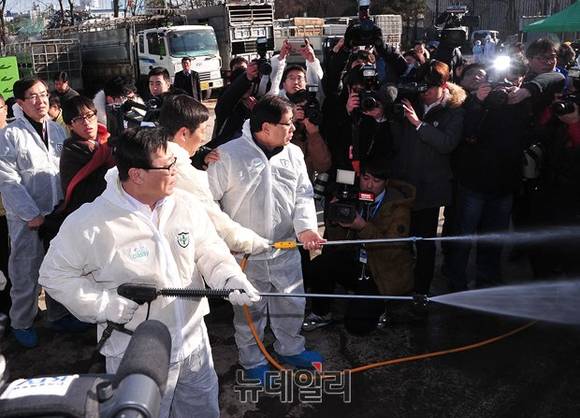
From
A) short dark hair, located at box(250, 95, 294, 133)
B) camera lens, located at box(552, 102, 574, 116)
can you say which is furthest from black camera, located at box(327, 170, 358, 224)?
camera lens, located at box(552, 102, 574, 116)

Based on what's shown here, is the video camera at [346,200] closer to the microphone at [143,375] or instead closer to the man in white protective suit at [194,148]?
the man in white protective suit at [194,148]

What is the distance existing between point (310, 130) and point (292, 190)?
921mm

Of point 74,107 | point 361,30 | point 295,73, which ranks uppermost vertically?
point 361,30

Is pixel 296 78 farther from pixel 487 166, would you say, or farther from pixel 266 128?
pixel 487 166

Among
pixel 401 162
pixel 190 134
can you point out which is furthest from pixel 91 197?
pixel 401 162

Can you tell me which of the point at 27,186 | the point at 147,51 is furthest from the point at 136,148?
the point at 147,51

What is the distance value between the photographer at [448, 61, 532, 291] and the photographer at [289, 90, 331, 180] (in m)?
1.19

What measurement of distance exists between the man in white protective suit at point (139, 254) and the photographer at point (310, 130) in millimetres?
2042

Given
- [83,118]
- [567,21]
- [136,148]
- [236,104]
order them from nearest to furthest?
[136,148], [83,118], [236,104], [567,21]

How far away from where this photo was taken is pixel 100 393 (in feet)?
4.28

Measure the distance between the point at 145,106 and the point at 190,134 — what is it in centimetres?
246

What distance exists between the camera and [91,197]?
4.00m

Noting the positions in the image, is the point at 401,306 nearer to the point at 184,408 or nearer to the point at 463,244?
the point at 463,244

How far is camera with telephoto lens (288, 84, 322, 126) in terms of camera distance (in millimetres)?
4564
